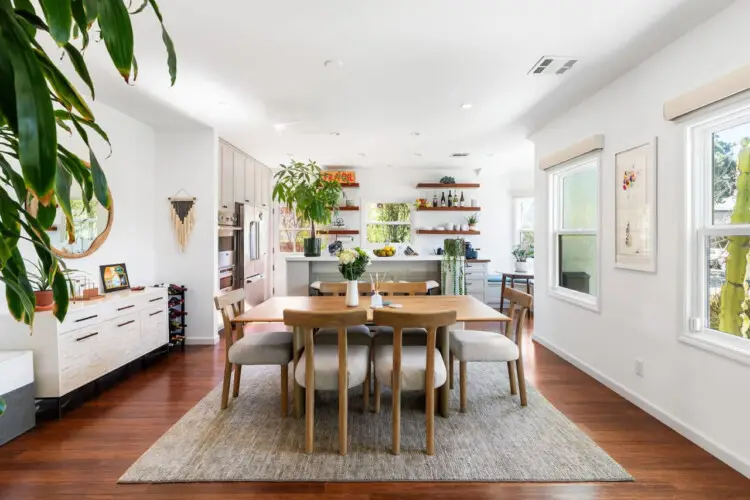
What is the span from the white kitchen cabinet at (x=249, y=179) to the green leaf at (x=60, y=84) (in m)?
5.30

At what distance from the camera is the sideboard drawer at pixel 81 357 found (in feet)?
9.39

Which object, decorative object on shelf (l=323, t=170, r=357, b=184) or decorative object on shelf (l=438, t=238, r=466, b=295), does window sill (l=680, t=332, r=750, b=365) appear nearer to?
decorative object on shelf (l=438, t=238, r=466, b=295)

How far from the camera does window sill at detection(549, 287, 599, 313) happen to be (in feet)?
12.2

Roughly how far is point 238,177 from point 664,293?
16.3 feet

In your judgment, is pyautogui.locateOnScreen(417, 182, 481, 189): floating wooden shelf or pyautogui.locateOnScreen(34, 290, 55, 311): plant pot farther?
pyautogui.locateOnScreen(417, 182, 481, 189): floating wooden shelf

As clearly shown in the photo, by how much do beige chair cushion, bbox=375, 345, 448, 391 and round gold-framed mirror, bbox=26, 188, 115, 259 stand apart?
2.56 meters

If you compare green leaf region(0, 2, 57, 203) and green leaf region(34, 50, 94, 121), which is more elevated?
green leaf region(34, 50, 94, 121)

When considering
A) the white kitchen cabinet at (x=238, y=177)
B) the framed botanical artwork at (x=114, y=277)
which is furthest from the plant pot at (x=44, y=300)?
the white kitchen cabinet at (x=238, y=177)

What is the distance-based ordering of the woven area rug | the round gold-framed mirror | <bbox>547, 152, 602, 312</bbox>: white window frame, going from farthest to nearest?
<bbox>547, 152, 602, 312</bbox>: white window frame → the round gold-framed mirror → the woven area rug

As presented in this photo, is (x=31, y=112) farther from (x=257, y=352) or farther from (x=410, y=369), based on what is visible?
(x=257, y=352)

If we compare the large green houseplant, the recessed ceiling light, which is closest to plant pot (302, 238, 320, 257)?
the recessed ceiling light

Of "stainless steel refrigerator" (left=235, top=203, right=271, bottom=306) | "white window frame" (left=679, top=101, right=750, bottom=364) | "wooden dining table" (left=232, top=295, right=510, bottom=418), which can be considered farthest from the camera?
"stainless steel refrigerator" (left=235, top=203, right=271, bottom=306)

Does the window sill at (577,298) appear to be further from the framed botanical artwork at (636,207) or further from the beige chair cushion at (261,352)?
the beige chair cushion at (261,352)

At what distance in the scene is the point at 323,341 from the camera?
10.7ft
